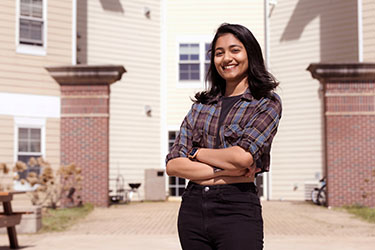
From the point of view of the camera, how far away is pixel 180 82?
21.3 metres

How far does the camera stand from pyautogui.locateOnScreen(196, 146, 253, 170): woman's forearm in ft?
8.34

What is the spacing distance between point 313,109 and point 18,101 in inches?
373

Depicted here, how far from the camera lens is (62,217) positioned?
1359 cm

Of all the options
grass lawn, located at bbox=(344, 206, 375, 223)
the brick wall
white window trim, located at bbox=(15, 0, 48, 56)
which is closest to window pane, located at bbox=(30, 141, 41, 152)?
the brick wall

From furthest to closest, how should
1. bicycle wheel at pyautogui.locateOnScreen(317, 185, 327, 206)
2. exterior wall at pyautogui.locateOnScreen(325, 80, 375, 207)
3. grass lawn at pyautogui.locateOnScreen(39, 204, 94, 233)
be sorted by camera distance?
bicycle wheel at pyautogui.locateOnScreen(317, 185, 327, 206), exterior wall at pyautogui.locateOnScreen(325, 80, 375, 207), grass lawn at pyautogui.locateOnScreen(39, 204, 94, 233)

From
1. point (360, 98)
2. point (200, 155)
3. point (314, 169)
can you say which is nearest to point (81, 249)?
point (200, 155)

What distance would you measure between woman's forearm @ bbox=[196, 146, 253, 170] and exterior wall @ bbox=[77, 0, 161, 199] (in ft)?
56.7

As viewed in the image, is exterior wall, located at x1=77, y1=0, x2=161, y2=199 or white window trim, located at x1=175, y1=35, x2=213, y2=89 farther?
white window trim, located at x1=175, y1=35, x2=213, y2=89

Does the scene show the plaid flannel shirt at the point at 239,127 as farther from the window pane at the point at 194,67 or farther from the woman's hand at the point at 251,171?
the window pane at the point at 194,67

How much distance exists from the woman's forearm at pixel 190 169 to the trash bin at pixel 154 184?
55.8 feet

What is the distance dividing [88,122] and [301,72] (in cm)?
796

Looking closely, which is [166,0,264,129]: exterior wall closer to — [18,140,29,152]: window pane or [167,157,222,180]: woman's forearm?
[18,140,29,152]: window pane

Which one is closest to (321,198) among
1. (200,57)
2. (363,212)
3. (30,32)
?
(363,212)

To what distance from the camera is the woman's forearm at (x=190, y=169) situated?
2.60 meters
